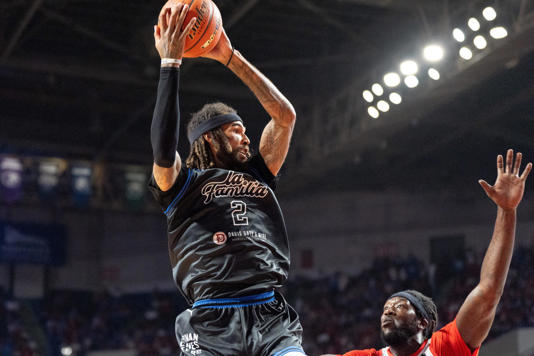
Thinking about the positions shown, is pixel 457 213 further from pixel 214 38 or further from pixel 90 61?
pixel 214 38

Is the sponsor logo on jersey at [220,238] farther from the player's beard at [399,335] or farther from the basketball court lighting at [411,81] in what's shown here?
the basketball court lighting at [411,81]

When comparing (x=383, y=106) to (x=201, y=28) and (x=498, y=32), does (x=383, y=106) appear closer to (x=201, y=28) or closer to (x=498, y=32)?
(x=498, y=32)

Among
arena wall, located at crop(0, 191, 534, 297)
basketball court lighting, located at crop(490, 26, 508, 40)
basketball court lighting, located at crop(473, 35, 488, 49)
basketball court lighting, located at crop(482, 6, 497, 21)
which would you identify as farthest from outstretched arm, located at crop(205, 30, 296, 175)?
arena wall, located at crop(0, 191, 534, 297)

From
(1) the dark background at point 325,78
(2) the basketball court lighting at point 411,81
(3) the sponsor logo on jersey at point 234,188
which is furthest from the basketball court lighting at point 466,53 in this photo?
(3) the sponsor logo on jersey at point 234,188

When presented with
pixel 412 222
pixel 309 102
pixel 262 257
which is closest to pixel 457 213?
pixel 412 222

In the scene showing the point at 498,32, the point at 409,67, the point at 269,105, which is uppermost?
the point at 409,67

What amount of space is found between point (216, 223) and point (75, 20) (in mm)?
11350

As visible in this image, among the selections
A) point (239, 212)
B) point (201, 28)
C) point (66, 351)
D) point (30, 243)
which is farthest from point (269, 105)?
point (30, 243)

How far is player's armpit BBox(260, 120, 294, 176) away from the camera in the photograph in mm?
3303

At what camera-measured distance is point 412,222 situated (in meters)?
17.3

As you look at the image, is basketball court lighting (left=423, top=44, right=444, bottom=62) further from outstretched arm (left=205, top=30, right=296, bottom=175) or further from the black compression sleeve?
the black compression sleeve

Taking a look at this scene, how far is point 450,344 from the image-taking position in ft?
13.0

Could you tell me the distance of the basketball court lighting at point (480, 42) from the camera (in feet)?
32.8

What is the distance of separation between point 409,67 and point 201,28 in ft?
29.0
